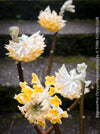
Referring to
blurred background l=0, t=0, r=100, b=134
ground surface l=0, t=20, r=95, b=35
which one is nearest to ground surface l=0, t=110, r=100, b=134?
blurred background l=0, t=0, r=100, b=134

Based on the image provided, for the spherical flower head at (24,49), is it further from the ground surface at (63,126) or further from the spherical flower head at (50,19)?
the ground surface at (63,126)

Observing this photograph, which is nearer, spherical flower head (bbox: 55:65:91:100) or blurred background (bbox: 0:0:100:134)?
spherical flower head (bbox: 55:65:91:100)

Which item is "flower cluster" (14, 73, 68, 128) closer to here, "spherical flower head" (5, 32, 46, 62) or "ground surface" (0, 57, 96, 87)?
"spherical flower head" (5, 32, 46, 62)

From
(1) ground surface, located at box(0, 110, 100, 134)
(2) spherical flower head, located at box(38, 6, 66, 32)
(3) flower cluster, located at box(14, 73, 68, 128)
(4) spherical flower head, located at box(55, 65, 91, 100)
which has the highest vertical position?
(2) spherical flower head, located at box(38, 6, 66, 32)

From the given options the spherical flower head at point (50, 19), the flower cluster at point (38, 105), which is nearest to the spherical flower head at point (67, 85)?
the flower cluster at point (38, 105)

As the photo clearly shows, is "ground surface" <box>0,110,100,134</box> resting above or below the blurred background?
below

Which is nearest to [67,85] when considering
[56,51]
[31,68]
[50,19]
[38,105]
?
[38,105]

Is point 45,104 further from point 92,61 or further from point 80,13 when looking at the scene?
point 80,13

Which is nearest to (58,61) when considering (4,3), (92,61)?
(92,61)
